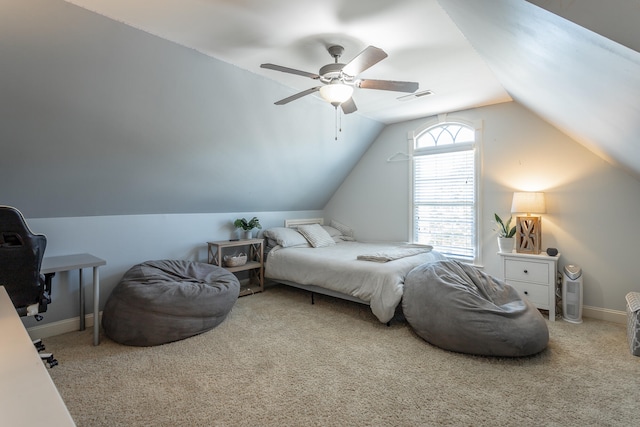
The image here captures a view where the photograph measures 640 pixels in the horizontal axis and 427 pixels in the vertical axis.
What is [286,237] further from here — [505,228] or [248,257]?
[505,228]

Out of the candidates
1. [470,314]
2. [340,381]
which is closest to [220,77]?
[340,381]

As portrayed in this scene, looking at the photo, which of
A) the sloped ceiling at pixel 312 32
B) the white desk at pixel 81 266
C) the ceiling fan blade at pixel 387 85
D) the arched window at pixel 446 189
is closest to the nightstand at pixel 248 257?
the white desk at pixel 81 266

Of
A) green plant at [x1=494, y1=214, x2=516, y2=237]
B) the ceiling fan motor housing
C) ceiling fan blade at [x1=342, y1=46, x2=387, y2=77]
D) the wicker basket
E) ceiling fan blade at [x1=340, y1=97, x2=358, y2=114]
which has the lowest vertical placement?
the wicker basket

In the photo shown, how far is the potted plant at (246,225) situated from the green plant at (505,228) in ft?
10.4

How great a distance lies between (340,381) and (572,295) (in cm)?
270

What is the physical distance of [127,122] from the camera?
269 centimetres

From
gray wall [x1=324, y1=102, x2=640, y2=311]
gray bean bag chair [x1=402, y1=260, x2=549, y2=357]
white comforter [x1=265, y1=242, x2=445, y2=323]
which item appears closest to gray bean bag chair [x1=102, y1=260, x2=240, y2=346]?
white comforter [x1=265, y1=242, x2=445, y2=323]

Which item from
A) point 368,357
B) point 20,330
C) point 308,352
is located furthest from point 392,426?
point 20,330

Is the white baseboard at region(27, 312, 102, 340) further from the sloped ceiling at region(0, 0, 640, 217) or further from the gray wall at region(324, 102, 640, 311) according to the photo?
the gray wall at region(324, 102, 640, 311)

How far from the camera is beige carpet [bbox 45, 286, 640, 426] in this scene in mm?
1780

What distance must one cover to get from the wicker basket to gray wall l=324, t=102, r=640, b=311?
3105 mm

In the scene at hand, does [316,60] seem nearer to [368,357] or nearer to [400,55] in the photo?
[400,55]

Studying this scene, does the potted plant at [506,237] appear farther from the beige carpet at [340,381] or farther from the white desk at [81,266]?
the white desk at [81,266]

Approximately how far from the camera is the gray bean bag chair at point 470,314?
237cm
